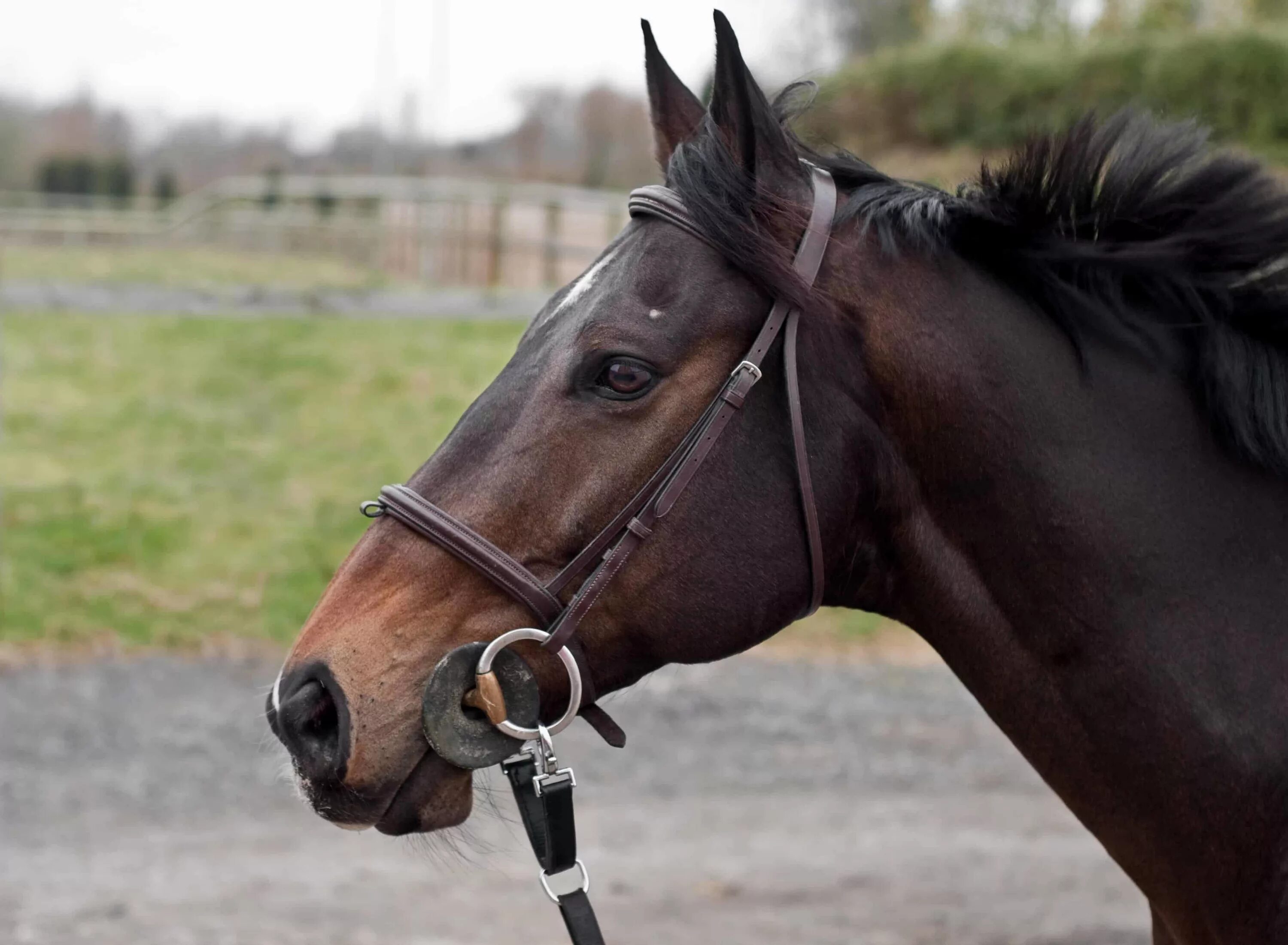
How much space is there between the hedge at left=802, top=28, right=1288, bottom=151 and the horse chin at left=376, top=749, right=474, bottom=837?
10.2 metres

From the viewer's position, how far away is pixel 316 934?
432 cm

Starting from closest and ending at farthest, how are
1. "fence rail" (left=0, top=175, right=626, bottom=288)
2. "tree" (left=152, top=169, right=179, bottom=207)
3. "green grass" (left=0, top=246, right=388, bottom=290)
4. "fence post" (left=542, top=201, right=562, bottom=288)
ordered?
"green grass" (left=0, top=246, right=388, bottom=290)
"fence post" (left=542, top=201, right=562, bottom=288)
"fence rail" (left=0, top=175, right=626, bottom=288)
"tree" (left=152, top=169, right=179, bottom=207)

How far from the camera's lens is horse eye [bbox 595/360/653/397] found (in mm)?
1886

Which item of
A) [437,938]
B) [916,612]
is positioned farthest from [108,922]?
[916,612]

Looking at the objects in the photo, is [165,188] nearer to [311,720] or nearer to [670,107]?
[670,107]

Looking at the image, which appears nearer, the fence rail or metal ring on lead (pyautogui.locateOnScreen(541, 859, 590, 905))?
metal ring on lead (pyautogui.locateOnScreen(541, 859, 590, 905))

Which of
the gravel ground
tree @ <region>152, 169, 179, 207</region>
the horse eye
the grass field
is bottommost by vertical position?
the gravel ground

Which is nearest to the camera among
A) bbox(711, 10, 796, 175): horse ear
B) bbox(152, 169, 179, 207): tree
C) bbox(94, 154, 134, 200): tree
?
bbox(711, 10, 796, 175): horse ear

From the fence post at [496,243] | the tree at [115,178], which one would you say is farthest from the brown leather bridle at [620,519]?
the tree at [115,178]

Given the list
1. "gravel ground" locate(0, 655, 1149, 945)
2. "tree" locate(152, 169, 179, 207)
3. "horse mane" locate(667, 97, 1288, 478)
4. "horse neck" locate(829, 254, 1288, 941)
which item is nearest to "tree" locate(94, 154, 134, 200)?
"tree" locate(152, 169, 179, 207)

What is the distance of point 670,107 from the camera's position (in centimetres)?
227

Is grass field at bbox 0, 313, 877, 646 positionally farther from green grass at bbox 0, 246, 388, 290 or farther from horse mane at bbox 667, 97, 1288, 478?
horse mane at bbox 667, 97, 1288, 478

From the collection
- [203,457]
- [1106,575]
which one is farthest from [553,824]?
[203,457]

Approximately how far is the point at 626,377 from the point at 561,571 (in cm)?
31
